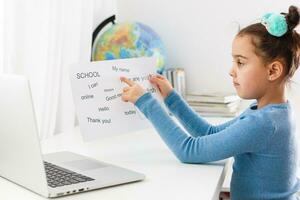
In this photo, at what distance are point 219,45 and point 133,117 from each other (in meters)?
1.10

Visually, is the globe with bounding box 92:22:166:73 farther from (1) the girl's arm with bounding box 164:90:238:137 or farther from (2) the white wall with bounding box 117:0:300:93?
(1) the girl's arm with bounding box 164:90:238:137

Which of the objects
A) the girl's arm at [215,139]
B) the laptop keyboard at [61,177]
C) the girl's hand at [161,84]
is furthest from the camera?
the girl's hand at [161,84]

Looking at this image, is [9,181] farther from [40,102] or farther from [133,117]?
[40,102]

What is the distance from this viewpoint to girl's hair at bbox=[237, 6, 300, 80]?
48.2 inches

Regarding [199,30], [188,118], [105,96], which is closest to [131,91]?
[105,96]

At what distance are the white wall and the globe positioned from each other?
0.30 meters

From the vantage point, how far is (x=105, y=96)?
1303mm

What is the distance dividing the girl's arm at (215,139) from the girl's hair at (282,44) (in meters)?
0.17

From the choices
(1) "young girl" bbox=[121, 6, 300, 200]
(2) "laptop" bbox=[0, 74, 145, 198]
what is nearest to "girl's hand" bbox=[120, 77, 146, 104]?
(1) "young girl" bbox=[121, 6, 300, 200]

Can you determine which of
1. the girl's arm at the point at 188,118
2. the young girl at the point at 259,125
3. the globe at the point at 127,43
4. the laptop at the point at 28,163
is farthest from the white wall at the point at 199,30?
the laptop at the point at 28,163

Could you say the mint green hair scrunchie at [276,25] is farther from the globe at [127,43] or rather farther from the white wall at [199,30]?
the white wall at [199,30]

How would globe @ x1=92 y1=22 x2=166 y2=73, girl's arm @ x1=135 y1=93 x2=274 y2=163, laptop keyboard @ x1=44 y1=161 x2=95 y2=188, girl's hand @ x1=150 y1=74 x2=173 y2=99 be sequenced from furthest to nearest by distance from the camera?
globe @ x1=92 y1=22 x2=166 y2=73, girl's hand @ x1=150 y1=74 x2=173 y2=99, girl's arm @ x1=135 y1=93 x2=274 y2=163, laptop keyboard @ x1=44 y1=161 x2=95 y2=188

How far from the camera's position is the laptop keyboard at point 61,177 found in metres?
1.00

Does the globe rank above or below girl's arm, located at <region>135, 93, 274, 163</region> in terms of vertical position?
above
